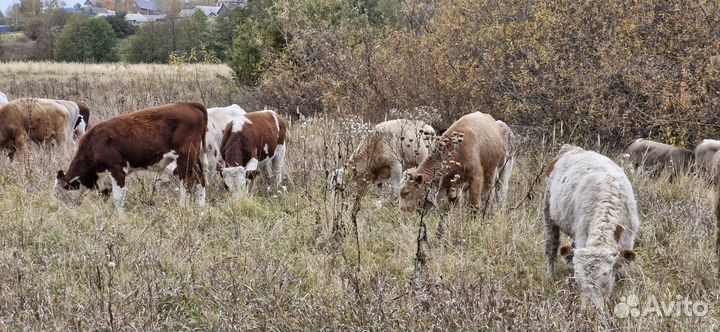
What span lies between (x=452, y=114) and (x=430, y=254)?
27.2 ft

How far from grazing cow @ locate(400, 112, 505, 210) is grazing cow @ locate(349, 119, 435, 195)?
1044 mm

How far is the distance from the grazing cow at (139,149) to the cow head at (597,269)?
15.9 ft

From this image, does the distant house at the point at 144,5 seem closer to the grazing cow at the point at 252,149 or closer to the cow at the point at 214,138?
the cow at the point at 214,138

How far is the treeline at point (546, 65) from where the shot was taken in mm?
10609

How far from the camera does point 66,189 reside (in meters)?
8.41

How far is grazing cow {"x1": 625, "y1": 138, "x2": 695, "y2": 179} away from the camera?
9602 millimetres

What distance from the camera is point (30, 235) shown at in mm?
6820

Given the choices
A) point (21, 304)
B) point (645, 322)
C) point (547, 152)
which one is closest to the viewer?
point (645, 322)

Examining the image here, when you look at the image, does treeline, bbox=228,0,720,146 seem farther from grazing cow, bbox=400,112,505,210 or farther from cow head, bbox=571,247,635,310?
cow head, bbox=571,247,635,310

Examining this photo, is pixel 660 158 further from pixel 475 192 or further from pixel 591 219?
pixel 591 219

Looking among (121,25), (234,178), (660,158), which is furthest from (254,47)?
(121,25)

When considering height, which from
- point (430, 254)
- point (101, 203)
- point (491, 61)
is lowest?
point (101, 203)

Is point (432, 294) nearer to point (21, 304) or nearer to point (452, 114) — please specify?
point (21, 304)

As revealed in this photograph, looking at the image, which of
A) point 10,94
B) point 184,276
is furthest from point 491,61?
point 10,94
